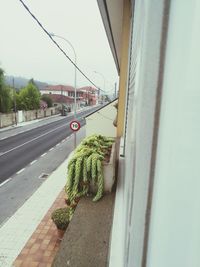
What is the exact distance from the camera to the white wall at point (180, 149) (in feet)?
1.23

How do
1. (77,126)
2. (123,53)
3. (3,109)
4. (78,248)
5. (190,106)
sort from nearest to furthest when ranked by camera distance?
1. (190,106)
2. (78,248)
3. (123,53)
4. (77,126)
5. (3,109)

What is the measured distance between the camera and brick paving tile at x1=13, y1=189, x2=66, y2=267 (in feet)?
14.0

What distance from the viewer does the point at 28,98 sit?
3681cm

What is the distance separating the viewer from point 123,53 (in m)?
5.23

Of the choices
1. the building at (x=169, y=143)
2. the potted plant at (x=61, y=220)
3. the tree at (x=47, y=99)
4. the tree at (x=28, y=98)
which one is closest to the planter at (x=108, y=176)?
the potted plant at (x=61, y=220)

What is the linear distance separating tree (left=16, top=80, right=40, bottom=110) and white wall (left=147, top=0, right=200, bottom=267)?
36.2m

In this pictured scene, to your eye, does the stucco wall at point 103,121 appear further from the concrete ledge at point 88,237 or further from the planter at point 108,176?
the concrete ledge at point 88,237

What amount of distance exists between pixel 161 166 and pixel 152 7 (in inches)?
13.3

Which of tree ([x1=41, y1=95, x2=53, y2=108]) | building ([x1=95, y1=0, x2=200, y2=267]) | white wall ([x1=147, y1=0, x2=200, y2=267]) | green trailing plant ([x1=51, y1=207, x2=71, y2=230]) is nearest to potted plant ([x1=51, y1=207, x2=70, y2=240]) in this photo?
green trailing plant ([x1=51, y1=207, x2=71, y2=230])

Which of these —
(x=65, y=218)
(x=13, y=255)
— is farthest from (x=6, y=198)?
(x=65, y=218)

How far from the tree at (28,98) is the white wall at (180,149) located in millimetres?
36226

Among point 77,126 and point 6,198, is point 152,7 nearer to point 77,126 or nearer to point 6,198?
point 6,198

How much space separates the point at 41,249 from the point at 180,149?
483 centimetres

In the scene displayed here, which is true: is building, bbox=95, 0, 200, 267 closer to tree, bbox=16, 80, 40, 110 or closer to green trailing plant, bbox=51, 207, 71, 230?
green trailing plant, bbox=51, 207, 71, 230
